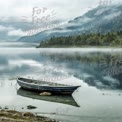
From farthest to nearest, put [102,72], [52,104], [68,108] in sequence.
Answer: [102,72] < [52,104] < [68,108]

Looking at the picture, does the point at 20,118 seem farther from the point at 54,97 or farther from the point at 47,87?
the point at 47,87

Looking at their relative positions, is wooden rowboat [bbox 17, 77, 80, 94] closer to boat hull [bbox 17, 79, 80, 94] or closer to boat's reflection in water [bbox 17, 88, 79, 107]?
boat hull [bbox 17, 79, 80, 94]

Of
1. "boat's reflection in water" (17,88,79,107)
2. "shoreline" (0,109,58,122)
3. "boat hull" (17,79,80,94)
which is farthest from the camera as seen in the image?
"boat hull" (17,79,80,94)

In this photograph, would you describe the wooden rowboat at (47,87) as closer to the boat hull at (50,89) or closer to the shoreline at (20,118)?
the boat hull at (50,89)

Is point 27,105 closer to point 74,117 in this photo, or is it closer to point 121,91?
point 74,117

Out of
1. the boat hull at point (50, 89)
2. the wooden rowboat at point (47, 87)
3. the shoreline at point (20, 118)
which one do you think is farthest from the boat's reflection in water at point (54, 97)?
the shoreline at point (20, 118)

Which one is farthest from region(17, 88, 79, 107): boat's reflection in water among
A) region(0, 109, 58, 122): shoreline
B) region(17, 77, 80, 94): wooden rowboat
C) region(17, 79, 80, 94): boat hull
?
region(0, 109, 58, 122): shoreline

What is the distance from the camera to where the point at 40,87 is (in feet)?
223

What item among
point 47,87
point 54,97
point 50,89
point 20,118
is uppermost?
point 47,87

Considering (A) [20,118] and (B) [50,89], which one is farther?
(B) [50,89]

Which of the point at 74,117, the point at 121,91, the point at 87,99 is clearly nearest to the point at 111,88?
the point at 121,91

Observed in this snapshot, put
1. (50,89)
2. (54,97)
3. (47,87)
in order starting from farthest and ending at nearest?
1. (47,87)
2. (50,89)
3. (54,97)

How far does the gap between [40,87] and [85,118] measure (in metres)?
23.1

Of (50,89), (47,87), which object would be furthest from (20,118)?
(47,87)
